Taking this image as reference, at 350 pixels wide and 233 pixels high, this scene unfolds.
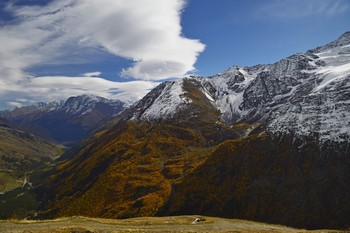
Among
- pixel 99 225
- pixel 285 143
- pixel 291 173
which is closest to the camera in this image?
pixel 99 225

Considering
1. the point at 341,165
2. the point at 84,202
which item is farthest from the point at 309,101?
the point at 84,202

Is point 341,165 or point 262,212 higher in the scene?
point 341,165

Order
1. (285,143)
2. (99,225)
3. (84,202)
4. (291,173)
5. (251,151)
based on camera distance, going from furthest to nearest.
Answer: (84,202) → (251,151) → (285,143) → (291,173) → (99,225)

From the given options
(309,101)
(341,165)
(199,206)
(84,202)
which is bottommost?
(84,202)

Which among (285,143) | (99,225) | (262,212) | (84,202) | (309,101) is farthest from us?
(84,202)

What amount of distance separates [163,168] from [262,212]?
3415 inches

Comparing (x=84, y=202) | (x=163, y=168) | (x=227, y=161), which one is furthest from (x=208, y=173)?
(x=84, y=202)

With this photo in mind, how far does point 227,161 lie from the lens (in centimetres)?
13975

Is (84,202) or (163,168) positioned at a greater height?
(163,168)

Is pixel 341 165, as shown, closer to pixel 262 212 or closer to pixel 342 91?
pixel 262 212

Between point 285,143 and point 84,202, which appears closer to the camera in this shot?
point 285,143

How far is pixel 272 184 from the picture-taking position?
367ft

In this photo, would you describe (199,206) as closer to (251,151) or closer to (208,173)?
(208,173)

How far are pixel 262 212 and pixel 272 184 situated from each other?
13.1 meters
